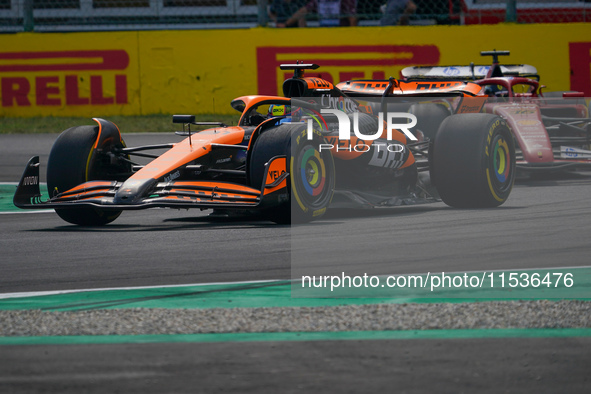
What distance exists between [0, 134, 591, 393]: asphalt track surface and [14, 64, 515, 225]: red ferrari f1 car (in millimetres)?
182

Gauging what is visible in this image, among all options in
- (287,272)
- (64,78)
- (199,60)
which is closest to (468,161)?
(287,272)

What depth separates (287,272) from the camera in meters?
5.45

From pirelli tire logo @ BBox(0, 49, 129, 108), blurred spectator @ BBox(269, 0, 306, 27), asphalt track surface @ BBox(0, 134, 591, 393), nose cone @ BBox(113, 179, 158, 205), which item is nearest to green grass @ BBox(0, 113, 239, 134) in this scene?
pirelli tire logo @ BBox(0, 49, 129, 108)

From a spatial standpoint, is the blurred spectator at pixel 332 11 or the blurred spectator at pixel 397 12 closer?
the blurred spectator at pixel 397 12

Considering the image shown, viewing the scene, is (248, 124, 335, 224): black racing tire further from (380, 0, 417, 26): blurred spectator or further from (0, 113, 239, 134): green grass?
(380, 0, 417, 26): blurred spectator

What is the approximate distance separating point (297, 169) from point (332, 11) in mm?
8318

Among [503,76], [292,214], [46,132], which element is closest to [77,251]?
[292,214]

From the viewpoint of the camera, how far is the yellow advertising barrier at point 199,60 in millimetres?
14484

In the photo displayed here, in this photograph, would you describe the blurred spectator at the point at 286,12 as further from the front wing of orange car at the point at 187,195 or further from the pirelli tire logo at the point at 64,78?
the front wing of orange car at the point at 187,195

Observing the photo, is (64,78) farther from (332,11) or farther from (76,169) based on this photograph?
(76,169)

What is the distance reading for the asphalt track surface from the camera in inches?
138

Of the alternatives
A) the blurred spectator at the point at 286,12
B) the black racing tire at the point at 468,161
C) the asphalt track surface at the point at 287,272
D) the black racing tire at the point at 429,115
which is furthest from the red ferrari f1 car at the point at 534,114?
the blurred spectator at the point at 286,12

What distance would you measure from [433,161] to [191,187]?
1.93m

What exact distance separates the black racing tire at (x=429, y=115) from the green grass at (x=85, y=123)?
4.30 meters
